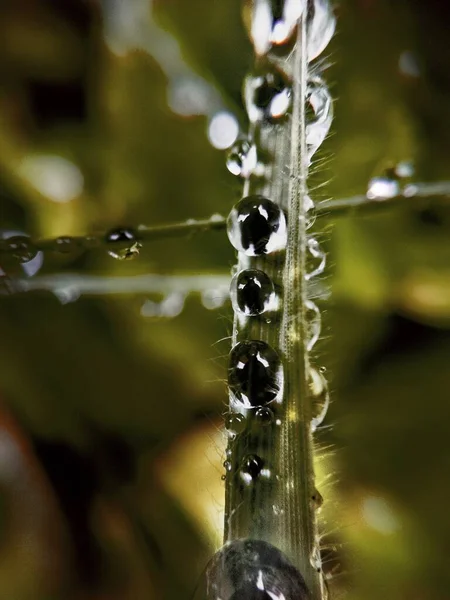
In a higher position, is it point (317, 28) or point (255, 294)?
point (317, 28)

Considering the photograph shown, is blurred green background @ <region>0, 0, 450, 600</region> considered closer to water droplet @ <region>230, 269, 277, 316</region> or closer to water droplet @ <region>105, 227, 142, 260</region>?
water droplet @ <region>105, 227, 142, 260</region>

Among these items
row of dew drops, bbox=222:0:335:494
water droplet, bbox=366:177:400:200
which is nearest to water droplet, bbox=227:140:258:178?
row of dew drops, bbox=222:0:335:494

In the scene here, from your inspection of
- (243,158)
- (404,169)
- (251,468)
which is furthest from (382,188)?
(251,468)

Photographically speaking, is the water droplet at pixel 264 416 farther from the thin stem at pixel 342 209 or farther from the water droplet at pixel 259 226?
the thin stem at pixel 342 209

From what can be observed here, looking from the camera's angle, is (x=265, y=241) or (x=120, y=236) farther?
(x=120, y=236)

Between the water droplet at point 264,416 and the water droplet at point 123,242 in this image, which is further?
the water droplet at point 123,242

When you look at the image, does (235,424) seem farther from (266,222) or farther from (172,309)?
(172,309)

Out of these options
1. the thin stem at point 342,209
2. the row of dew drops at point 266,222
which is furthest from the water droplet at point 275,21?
the thin stem at point 342,209

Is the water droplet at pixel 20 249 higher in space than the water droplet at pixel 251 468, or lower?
higher

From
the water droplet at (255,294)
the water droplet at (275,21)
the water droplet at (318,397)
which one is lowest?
the water droplet at (318,397)
